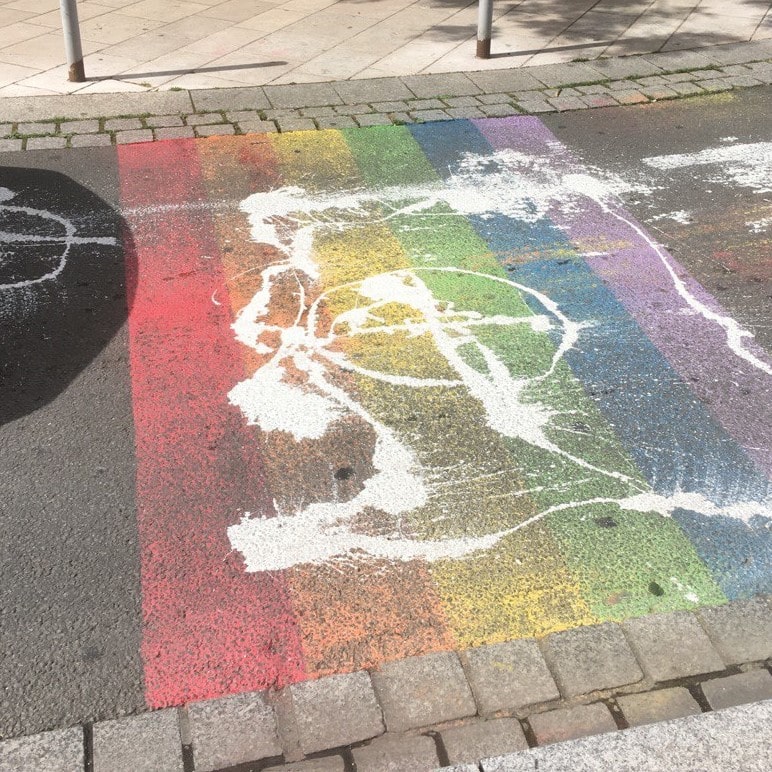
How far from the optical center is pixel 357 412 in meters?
4.27

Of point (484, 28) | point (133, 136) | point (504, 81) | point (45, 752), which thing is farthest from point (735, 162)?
point (45, 752)

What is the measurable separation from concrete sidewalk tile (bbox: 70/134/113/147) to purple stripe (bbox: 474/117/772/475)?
3.11 metres

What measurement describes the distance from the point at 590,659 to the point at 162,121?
543cm

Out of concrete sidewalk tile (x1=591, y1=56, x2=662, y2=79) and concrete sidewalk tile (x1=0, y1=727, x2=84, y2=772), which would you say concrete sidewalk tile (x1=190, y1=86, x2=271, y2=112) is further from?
concrete sidewalk tile (x1=0, y1=727, x2=84, y2=772)

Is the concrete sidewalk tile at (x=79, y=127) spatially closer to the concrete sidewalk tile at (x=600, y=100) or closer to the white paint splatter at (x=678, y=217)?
the concrete sidewalk tile at (x=600, y=100)

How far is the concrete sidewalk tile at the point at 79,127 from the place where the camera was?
22.8 feet

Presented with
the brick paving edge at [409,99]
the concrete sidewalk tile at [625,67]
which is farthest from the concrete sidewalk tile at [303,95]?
the concrete sidewalk tile at [625,67]

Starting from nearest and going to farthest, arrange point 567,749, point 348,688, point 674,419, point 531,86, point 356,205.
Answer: point 567,749
point 348,688
point 674,419
point 356,205
point 531,86

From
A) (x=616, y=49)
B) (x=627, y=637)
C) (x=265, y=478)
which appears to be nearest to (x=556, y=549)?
(x=627, y=637)

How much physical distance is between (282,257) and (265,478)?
1923 mm

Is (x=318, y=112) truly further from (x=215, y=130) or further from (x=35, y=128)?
(x=35, y=128)

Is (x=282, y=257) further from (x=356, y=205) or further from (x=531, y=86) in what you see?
(x=531, y=86)

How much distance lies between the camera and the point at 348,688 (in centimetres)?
304

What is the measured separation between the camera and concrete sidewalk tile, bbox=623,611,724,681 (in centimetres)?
311
